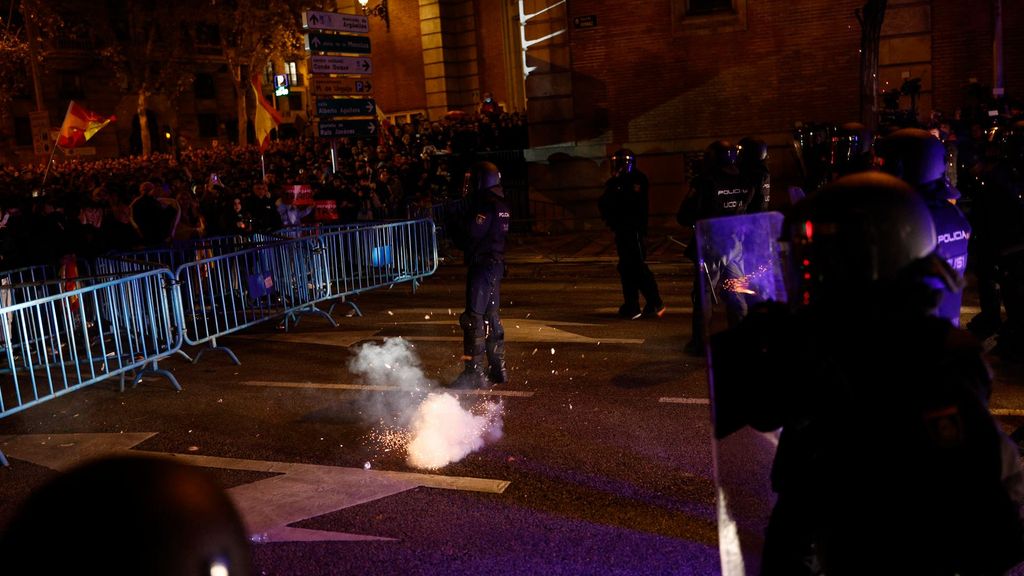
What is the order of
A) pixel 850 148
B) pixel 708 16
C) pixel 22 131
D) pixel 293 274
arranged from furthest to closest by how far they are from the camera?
1. pixel 22 131
2. pixel 708 16
3. pixel 293 274
4. pixel 850 148

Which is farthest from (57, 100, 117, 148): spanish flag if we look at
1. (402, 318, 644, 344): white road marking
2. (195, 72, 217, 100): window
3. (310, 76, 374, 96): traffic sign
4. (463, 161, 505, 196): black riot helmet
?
(195, 72, 217, 100): window

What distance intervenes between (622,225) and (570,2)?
1128cm

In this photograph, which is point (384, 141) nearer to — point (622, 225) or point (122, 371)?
point (622, 225)

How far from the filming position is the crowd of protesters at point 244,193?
12.0 meters

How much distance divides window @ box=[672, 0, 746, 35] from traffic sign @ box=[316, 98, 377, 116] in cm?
671

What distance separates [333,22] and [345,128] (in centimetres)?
193

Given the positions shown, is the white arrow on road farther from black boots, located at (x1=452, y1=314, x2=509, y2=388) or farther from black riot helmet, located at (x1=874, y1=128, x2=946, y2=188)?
black riot helmet, located at (x1=874, y1=128, x2=946, y2=188)

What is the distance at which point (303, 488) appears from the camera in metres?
5.83

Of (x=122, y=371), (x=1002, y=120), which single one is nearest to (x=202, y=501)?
(x=122, y=371)

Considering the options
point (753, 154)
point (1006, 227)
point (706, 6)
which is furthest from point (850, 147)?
point (706, 6)

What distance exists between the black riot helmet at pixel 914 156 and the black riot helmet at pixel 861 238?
2314 mm

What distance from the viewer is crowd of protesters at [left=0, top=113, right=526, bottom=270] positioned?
11992mm

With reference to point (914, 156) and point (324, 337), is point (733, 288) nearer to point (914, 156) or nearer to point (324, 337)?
point (914, 156)

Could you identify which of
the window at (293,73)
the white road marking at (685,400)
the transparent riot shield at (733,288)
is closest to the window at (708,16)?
the white road marking at (685,400)
